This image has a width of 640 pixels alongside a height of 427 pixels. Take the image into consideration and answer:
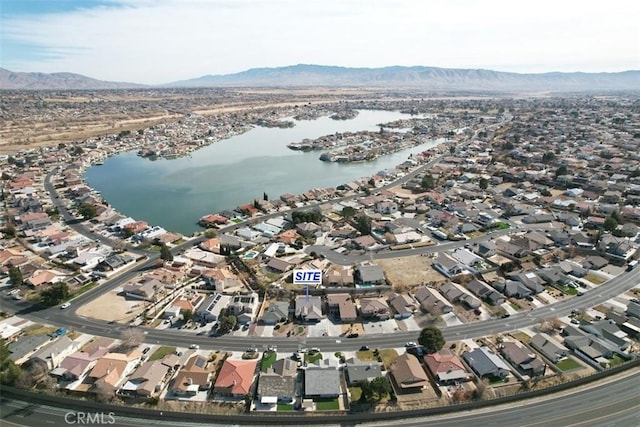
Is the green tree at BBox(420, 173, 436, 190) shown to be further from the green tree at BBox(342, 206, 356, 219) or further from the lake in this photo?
the green tree at BBox(342, 206, 356, 219)

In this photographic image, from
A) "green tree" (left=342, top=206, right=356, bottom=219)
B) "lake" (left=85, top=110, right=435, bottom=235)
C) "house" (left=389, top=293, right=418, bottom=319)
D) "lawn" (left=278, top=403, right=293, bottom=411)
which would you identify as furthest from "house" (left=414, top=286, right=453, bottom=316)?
"lake" (left=85, top=110, right=435, bottom=235)

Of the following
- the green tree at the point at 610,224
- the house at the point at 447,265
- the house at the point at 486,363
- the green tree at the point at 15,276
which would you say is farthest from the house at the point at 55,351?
the green tree at the point at 610,224

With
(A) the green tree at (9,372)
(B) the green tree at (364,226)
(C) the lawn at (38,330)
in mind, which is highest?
(B) the green tree at (364,226)

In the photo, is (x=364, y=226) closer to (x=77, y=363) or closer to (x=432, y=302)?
(x=432, y=302)

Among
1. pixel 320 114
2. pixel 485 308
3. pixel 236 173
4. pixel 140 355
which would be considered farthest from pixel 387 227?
pixel 320 114

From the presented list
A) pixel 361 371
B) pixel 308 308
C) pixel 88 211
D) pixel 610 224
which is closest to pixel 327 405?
pixel 361 371

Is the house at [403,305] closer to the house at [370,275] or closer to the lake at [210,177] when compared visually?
the house at [370,275]
